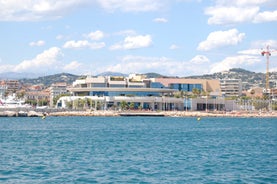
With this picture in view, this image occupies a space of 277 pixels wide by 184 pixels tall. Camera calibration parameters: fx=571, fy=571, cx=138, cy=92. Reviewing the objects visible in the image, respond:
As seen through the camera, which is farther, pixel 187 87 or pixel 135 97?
pixel 187 87

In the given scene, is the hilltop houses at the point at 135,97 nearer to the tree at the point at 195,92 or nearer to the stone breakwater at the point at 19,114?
the tree at the point at 195,92

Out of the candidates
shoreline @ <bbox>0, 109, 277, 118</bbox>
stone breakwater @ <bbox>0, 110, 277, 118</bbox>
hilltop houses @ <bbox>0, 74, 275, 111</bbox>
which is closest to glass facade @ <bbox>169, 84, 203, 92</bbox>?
hilltop houses @ <bbox>0, 74, 275, 111</bbox>

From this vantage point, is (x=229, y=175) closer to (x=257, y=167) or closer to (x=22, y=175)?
(x=257, y=167)

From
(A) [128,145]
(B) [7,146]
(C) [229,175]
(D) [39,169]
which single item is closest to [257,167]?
(C) [229,175]

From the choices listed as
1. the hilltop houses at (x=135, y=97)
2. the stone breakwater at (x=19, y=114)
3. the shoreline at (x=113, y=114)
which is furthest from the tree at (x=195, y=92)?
the stone breakwater at (x=19, y=114)

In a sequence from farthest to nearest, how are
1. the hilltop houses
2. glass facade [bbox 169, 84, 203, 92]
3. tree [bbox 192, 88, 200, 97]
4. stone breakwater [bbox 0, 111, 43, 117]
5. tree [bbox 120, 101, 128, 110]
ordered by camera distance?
glass facade [bbox 169, 84, 203, 92] → tree [bbox 192, 88, 200, 97] → the hilltop houses → tree [bbox 120, 101, 128, 110] → stone breakwater [bbox 0, 111, 43, 117]

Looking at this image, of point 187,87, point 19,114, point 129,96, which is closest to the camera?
point 19,114

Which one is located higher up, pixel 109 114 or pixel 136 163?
pixel 109 114

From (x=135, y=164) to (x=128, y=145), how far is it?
531 inches

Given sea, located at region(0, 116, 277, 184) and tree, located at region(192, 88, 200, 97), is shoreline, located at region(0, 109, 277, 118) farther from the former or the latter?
sea, located at region(0, 116, 277, 184)

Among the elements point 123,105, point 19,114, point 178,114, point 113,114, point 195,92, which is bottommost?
point 178,114

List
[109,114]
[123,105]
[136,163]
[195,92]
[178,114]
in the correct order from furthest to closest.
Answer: [195,92] < [123,105] < [178,114] < [109,114] < [136,163]

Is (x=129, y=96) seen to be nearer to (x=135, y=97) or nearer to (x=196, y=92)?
(x=135, y=97)

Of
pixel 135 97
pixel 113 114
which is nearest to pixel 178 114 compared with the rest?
pixel 135 97
